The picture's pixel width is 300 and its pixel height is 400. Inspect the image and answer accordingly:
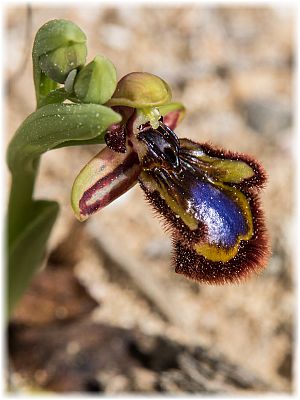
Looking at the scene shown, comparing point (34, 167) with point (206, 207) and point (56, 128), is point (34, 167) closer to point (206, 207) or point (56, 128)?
point (56, 128)

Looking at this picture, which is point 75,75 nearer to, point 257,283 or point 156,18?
point 257,283

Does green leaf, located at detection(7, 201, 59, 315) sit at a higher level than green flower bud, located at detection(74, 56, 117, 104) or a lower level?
lower

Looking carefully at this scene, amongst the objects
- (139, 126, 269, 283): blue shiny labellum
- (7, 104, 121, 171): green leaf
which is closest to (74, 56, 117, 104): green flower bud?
(7, 104, 121, 171): green leaf

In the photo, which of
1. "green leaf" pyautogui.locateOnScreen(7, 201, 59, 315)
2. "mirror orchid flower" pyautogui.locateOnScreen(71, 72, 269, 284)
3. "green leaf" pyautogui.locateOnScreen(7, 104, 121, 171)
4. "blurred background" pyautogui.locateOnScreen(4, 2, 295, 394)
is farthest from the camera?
"blurred background" pyautogui.locateOnScreen(4, 2, 295, 394)

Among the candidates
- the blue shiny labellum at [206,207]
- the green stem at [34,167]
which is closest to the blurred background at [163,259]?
the green stem at [34,167]

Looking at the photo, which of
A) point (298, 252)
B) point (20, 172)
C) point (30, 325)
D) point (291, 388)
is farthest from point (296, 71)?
point (20, 172)

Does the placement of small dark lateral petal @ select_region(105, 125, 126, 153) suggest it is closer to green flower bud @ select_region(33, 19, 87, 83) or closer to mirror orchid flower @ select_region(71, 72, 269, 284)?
mirror orchid flower @ select_region(71, 72, 269, 284)

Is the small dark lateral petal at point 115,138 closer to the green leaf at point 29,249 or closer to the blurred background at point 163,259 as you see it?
the green leaf at point 29,249
